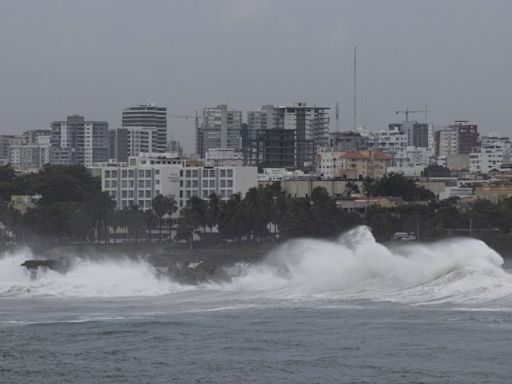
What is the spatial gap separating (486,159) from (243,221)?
103m

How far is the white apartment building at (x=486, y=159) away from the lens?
178250 mm

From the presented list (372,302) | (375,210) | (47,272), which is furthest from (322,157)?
(372,302)

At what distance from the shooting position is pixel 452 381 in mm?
29094

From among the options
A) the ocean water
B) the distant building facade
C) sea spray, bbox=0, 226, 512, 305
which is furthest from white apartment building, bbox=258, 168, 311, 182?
the ocean water

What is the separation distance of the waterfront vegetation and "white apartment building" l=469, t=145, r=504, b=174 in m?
85.2

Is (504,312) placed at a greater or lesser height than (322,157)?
lesser

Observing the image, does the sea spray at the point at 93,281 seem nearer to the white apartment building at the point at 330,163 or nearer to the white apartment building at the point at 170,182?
the white apartment building at the point at 170,182

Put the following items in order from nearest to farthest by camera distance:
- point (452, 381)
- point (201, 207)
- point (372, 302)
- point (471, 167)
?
point (452, 381), point (372, 302), point (201, 207), point (471, 167)

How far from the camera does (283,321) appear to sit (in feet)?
129

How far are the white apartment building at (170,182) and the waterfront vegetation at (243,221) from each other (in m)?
4.40

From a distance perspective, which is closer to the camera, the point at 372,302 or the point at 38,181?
the point at 372,302

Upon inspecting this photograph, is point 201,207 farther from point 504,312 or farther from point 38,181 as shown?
point 504,312

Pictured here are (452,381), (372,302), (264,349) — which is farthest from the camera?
(372,302)

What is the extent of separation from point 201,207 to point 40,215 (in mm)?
9452
